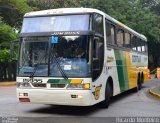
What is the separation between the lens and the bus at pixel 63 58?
11406 mm

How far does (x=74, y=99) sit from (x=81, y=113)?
1245mm

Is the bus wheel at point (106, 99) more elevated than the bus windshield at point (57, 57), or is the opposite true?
the bus windshield at point (57, 57)

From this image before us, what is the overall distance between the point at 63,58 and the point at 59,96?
1161 millimetres

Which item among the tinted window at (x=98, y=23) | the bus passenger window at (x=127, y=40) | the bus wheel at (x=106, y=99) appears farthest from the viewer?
the bus passenger window at (x=127, y=40)

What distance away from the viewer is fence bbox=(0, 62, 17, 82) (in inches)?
1177

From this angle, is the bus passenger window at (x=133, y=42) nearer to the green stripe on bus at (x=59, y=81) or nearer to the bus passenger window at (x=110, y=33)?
the bus passenger window at (x=110, y=33)

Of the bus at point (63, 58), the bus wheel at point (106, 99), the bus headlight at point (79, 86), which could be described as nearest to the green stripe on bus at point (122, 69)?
the bus wheel at point (106, 99)

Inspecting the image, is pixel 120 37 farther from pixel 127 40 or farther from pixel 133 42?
pixel 133 42

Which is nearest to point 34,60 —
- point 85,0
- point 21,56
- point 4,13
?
point 21,56

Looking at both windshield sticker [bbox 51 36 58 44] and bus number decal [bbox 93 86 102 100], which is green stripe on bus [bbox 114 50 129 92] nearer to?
bus number decal [bbox 93 86 102 100]

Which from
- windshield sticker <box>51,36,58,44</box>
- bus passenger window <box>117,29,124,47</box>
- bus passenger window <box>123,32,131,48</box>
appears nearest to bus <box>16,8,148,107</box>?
windshield sticker <box>51,36,58,44</box>

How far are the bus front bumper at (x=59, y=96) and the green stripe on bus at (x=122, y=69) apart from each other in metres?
3.89

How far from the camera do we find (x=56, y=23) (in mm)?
12172

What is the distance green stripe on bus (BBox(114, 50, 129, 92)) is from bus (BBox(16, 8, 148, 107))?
2.36 meters
